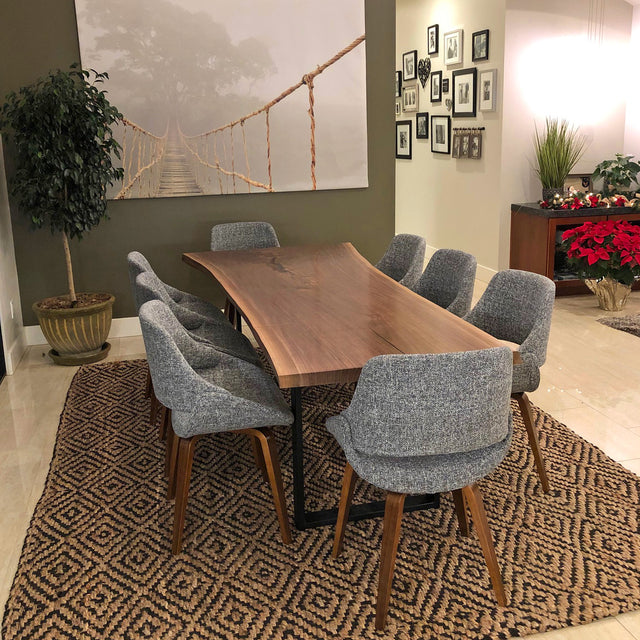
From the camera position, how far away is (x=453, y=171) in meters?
6.99

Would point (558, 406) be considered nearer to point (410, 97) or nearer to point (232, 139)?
point (232, 139)

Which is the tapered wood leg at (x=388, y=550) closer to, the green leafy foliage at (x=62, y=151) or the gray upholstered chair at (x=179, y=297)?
the gray upholstered chair at (x=179, y=297)

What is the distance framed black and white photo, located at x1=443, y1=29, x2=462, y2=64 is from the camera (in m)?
6.53

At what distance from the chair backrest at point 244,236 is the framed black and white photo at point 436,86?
3095mm

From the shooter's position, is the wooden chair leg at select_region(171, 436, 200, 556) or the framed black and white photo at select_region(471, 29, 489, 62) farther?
the framed black and white photo at select_region(471, 29, 489, 62)

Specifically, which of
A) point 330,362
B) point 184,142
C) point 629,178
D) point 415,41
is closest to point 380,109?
point 184,142

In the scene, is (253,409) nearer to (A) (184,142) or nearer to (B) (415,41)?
(A) (184,142)

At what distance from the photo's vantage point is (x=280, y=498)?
8.18 ft

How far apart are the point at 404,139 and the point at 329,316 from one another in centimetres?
575

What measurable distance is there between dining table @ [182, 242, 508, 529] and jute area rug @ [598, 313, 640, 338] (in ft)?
7.23

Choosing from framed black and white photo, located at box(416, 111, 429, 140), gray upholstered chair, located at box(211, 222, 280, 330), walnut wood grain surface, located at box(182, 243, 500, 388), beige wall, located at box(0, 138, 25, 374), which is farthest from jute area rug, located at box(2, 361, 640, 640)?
framed black and white photo, located at box(416, 111, 429, 140)

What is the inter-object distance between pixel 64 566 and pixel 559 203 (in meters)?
4.70

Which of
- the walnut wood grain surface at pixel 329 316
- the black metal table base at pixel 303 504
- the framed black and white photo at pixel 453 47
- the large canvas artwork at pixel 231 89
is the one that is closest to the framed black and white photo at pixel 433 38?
→ the framed black and white photo at pixel 453 47

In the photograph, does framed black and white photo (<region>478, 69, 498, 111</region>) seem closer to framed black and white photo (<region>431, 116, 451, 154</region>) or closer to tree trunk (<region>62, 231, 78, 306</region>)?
framed black and white photo (<region>431, 116, 451, 154</region>)
